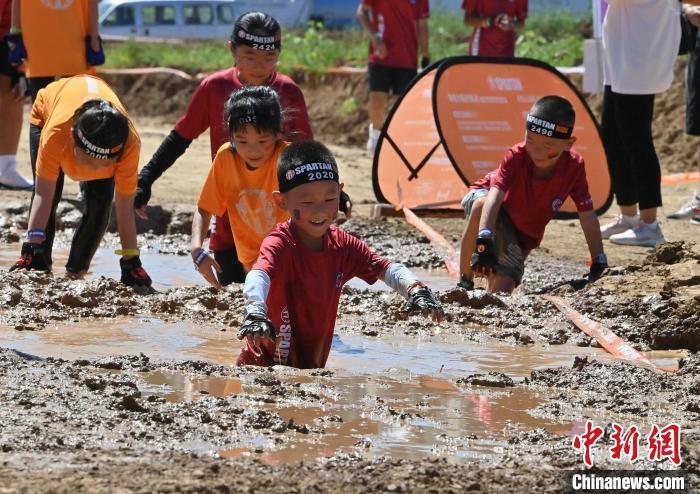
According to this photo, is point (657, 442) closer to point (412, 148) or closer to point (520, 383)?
point (520, 383)

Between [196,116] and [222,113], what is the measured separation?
18cm

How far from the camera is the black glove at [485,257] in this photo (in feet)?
23.4

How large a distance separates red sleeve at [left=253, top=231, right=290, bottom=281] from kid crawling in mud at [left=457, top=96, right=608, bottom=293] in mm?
2204

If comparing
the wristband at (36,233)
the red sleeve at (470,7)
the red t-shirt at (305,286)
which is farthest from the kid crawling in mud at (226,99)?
the red sleeve at (470,7)

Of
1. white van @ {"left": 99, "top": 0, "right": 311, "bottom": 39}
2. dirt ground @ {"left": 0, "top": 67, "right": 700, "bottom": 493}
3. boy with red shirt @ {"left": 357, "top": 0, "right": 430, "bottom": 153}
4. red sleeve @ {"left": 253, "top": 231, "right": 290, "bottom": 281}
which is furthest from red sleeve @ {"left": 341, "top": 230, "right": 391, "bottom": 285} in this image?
white van @ {"left": 99, "top": 0, "right": 311, "bottom": 39}

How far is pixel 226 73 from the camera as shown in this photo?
726cm

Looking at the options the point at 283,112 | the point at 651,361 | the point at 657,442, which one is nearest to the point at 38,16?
the point at 283,112

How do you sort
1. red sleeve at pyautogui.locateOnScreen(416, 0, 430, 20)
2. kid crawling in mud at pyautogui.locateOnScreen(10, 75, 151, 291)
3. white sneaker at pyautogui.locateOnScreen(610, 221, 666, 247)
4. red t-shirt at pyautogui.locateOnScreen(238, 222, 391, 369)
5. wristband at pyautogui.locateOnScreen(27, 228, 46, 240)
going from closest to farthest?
1. red t-shirt at pyautogui.locateOnScreen(238, 222, 391, 369)
2. kid crawling in mud at pyautogui.locateOnScreen(10, 75, 151, 291)
3. wristband at pyautogui.locateOnScreen(27, 228, 46, 240)
4. white sneaker at pyautogui.locateOnScreen(610, 221, 666, 247)
5. red sleeve at pyautogui.locateOnScreen(416, 0, 430, 20)

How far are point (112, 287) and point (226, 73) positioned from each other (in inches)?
52.4

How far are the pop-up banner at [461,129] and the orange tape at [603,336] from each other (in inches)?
126

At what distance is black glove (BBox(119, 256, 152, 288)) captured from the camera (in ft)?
23.7

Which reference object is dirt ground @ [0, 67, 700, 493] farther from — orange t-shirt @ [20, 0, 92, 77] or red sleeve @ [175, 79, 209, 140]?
orange t-shirt @ [20, 0, 92, 77]

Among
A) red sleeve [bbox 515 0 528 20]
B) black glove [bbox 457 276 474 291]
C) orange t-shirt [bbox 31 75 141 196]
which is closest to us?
orange t-shirt [bbox 31 75 141 196]

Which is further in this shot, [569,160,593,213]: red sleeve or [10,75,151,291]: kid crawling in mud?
[569,160,593,213]: red sleeve
